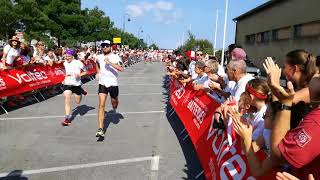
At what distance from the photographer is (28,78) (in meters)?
13.3

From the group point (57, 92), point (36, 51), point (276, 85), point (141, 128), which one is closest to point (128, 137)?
point (141, 128)

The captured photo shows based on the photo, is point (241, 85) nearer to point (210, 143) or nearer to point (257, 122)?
point (210, 143)

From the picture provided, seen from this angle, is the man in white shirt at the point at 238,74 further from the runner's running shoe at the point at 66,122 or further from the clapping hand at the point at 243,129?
the runner's running shoe at the point at 66,122

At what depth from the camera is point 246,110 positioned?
4828mm

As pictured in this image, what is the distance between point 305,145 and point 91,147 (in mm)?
5652

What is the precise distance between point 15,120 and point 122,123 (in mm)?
2509

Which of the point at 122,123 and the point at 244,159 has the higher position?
the point at 244,159

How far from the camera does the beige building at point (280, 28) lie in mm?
33156

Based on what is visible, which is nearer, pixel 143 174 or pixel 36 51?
pixel 143 174

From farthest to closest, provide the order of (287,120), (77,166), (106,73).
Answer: (106,73) → (77,166) → (287,120)

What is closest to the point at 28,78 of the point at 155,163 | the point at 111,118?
the point at 111,118

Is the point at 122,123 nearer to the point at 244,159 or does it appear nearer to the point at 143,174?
the point at 143,174

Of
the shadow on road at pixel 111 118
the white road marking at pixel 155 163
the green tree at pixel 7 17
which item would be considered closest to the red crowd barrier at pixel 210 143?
the white road marking at pixel 155 163

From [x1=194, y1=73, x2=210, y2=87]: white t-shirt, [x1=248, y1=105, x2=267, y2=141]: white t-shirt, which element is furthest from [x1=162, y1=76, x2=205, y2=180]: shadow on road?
[x1=248, y1=105, x2=267, y2=141]: white t-shirt
